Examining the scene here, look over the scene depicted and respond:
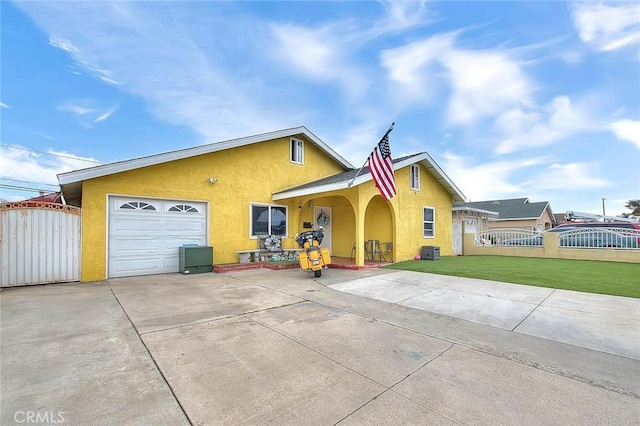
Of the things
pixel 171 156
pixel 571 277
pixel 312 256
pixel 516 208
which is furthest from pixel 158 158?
pixel 516 208

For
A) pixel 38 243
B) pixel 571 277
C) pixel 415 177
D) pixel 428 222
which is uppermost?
pixel 415 177

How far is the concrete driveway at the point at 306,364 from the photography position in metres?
2.26

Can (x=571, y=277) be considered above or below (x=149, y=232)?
below

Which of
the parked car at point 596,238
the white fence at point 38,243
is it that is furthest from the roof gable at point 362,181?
the white fence at point 38,243

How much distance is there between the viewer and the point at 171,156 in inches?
346

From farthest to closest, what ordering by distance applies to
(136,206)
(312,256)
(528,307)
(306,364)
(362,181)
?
(362,181) → (136,206) → (312,256) → (528,307) → (306,364)

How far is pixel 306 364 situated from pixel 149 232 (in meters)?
7.89

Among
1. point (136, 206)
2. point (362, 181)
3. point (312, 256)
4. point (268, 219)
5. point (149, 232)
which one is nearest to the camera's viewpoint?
point (312, 256)

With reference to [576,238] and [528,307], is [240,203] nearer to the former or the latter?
[528,307]

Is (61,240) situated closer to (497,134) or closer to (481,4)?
(481,4)

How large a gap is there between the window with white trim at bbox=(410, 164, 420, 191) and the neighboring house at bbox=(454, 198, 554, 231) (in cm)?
1589

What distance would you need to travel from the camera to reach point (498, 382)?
2.73 meters

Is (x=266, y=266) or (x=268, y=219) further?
(x=268, y=219)

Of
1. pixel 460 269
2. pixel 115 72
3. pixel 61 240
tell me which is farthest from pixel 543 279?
pixel 115 72
